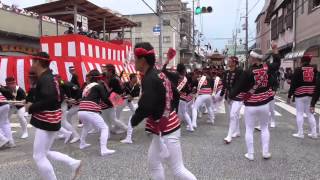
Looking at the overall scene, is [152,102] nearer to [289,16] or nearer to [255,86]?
[255,86]

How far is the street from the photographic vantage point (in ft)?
17.6

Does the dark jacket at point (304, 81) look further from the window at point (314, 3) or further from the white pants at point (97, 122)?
the window at point (314, 3)

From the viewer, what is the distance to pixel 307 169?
558cm

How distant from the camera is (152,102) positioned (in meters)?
3.48

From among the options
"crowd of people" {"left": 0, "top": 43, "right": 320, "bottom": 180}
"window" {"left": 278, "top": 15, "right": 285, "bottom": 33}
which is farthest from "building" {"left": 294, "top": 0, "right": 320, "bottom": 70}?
"crowd of people" {"left": 0, "top": 43, "right": 320, "bottom": 180}

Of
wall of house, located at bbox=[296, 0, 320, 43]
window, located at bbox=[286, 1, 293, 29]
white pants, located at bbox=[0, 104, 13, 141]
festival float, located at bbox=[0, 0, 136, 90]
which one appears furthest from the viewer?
window, located at bbox=[286, 1, 293, 29]

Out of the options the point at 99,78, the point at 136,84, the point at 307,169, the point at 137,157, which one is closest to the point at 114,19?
the point at 136,84

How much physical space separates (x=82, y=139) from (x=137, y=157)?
1.51 meters

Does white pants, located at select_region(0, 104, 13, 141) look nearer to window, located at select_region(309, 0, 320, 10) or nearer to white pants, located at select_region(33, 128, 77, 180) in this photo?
white pants, located at select_region(33, 128, 77, 180)

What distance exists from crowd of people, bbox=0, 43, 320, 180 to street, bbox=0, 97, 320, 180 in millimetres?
283

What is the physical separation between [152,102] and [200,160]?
295cm

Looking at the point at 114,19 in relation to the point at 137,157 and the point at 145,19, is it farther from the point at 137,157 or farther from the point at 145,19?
the point at 145,19

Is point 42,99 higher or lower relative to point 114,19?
lower

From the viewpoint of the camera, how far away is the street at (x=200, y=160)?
5.37 metres
